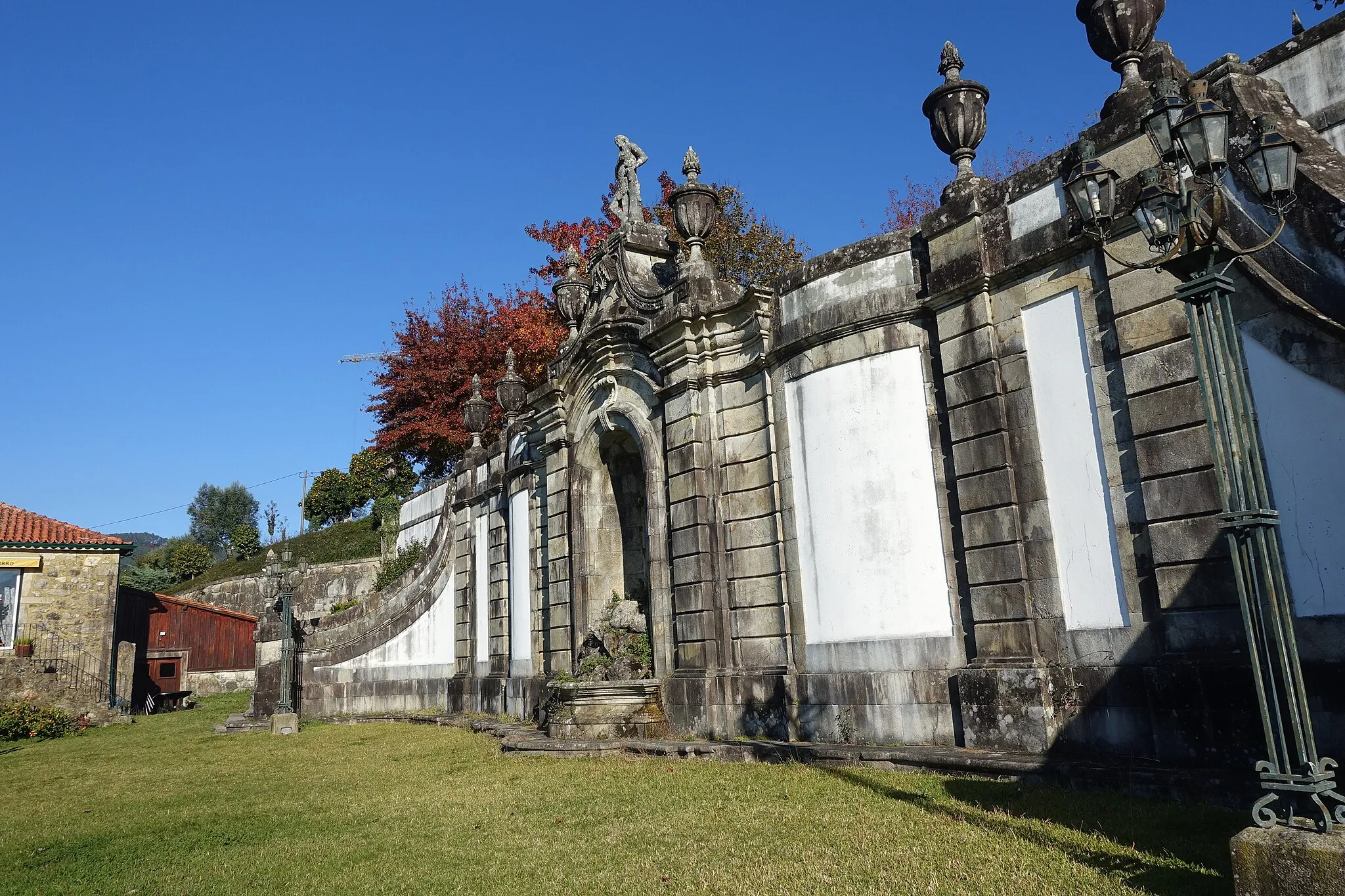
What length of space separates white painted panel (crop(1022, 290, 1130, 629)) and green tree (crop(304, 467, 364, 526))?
42.7 m

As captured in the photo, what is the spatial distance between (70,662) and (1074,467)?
2328 cm

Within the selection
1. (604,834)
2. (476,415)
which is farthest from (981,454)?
(476,415)

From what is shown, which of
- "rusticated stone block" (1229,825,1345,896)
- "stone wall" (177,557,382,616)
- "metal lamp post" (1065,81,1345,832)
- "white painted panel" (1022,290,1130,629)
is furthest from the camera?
"stone wall" (177,557,382,616)

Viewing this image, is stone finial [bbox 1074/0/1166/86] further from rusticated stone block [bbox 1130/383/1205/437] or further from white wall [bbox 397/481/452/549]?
white wall [bbox 397/481/452/549]

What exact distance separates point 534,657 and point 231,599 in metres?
29.7

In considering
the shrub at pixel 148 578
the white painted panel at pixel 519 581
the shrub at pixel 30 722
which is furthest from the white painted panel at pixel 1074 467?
the shrub at pixel 148 578

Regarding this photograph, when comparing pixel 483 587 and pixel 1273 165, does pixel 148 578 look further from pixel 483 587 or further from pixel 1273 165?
pixel 1273 165

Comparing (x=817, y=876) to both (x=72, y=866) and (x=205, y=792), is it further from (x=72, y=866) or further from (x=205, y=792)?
(x=205, y=792)

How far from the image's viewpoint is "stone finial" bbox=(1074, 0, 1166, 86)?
7.93 m

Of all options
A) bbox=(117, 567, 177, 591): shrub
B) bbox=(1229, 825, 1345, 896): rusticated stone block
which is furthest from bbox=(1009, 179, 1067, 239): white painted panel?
bbox=(117, 567, 177, 591): shrub

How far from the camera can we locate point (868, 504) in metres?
9.73

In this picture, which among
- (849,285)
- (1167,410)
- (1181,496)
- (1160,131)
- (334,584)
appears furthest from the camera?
(334,584)

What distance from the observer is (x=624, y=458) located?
1466 cm

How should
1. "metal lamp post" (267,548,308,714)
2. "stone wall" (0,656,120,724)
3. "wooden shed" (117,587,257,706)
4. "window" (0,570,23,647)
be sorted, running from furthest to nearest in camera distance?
1. "wooden shed" (117,587,257,706)
2. "window" (0,570,23,647)
3. "stone wall" (0,656,120,724)
4. "metal lamp post" (267,548,308,714)
